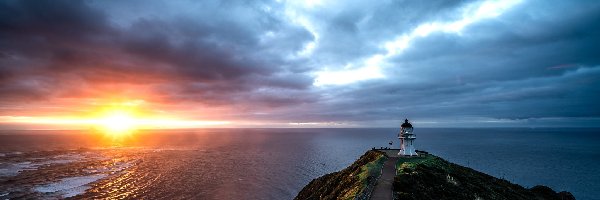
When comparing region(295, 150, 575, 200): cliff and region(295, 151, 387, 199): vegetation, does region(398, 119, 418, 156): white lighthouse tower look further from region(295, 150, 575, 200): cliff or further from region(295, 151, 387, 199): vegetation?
region(295, 151, 387, 199): vegetation

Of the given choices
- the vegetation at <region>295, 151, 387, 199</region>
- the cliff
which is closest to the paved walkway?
the cliff

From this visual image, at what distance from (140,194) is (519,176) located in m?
84.9

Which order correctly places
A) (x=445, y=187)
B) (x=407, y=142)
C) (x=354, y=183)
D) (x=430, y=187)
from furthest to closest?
(x=407, y=142)
(x=354, y=183)
(x=445, y=187)
(x=430, y=187)

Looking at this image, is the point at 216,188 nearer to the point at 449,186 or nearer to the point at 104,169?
the point at 104,169

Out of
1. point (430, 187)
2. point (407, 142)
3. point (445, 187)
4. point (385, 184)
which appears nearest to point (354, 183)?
point (385, 184)

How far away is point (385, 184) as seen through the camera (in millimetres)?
30531

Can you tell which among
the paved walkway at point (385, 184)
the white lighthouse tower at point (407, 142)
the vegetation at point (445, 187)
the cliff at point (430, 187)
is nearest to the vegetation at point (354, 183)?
the cliff at point (430, 187)

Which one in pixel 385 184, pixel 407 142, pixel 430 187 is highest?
pixel 407 142

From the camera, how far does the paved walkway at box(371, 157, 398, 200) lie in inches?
1037

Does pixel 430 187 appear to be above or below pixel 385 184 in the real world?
below

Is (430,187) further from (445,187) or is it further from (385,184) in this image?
(385,184)

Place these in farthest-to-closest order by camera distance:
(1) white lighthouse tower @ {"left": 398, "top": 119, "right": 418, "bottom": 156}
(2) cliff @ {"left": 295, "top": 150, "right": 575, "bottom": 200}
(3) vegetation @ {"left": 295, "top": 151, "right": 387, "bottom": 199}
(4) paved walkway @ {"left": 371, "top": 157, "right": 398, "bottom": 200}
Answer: (1) white lighthouse tower @ {"left": 398, "top": 119, "right": 418, "bottom": 156}
(3) vegetation @ {"left": 295, "top": 151, "right": 387, "bottom": 199}
(2) cliff @ {"left": 295, "top": 150, "right": 575, "bottom": 200}
(4) paved walkway @ {"left": 371, "top": 157, "right": 398, "bottom": 200}

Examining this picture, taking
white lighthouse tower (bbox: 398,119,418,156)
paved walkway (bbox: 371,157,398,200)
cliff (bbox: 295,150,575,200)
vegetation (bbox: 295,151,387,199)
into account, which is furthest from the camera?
white lighthouse tower (bbox: 398,119,418,156)

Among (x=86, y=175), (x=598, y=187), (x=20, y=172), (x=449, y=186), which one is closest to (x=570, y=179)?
(x=598, y=187)
